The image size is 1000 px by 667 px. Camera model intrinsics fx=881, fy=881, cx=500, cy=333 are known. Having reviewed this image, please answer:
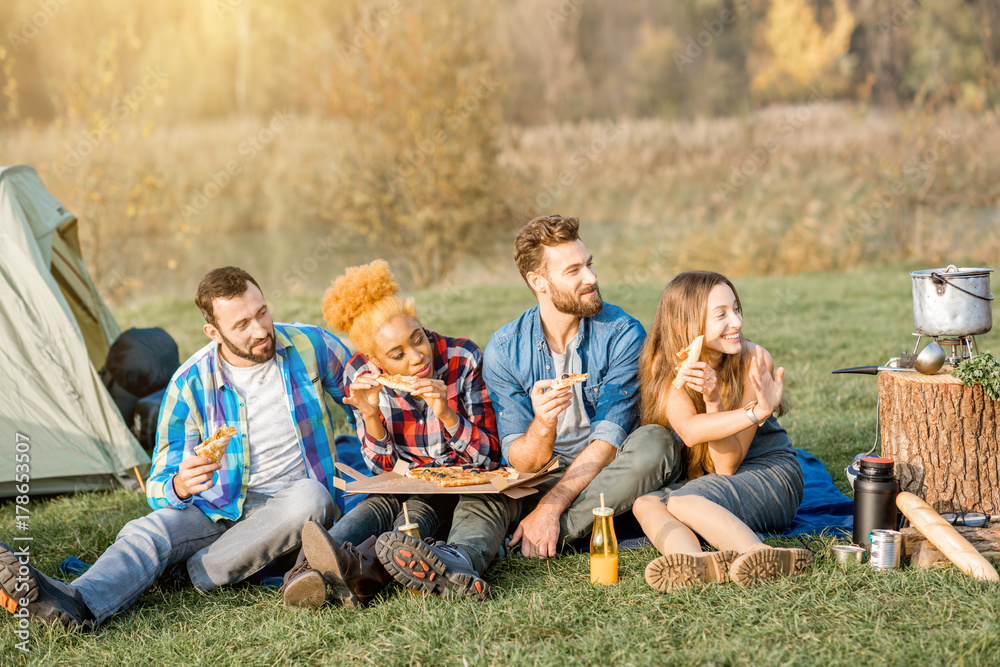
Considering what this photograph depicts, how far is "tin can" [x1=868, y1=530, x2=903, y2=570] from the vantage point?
3.41 m

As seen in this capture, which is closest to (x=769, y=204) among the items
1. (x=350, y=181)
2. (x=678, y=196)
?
(x=678, y=196)

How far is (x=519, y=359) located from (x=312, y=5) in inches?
659

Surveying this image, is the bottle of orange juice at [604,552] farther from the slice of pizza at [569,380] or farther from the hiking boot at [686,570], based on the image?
the slice of pizza at [569,380]

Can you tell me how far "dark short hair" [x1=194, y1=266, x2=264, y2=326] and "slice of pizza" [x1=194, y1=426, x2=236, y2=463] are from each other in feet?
1.71

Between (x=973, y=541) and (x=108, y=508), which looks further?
(x=108, y=508)

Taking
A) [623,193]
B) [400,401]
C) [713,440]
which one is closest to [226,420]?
[400,401]

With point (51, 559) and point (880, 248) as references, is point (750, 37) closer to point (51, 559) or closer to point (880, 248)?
point (880, 248)

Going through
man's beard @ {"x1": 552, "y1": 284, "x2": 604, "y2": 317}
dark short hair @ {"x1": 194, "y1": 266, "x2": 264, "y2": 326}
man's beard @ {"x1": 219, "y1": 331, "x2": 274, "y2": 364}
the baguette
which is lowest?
the baguette

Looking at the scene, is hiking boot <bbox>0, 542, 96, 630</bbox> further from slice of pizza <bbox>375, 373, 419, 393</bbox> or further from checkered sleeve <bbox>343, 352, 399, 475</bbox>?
slice of pizza <bbox>375, 373, 419, 393</bbox>

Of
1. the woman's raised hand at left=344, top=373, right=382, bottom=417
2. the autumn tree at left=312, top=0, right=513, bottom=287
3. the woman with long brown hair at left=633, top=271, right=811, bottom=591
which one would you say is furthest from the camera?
the autumn tree at left=312, top=0, right=513, bottom=287

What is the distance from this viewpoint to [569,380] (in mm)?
3746

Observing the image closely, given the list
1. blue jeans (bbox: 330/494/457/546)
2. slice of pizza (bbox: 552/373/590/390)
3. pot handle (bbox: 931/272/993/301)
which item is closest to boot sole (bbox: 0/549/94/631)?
blue jeans (bbox: 330/494/457/546)

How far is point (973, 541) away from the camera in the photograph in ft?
11.5

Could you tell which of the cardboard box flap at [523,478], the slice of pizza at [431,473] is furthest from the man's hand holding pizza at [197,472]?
the cardboard box flap at [523,478]
